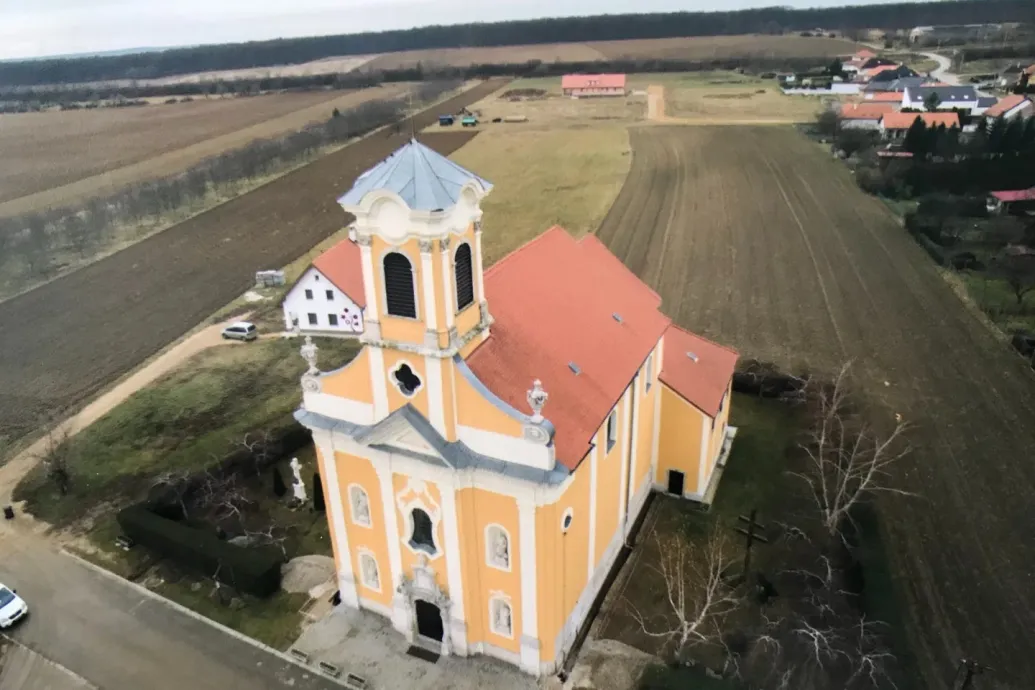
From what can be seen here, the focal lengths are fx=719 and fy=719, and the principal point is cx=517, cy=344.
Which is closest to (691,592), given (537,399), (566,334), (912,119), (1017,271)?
(566,334)

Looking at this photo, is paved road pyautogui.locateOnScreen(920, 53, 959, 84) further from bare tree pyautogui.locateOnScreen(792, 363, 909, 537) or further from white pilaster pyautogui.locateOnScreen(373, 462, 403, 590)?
white pilaster pyautogui.locateOnScreen(373, 462, 403, 590)

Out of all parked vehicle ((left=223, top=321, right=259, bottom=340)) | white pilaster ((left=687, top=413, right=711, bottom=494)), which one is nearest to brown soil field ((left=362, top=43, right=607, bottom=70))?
parked vehicle ((left=223, top=321, right=259, bottom=340))

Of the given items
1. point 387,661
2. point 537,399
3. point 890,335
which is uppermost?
point 537,399

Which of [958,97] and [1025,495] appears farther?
[958,97]

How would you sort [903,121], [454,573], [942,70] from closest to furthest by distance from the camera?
[454,573], [903,121], [942,70]

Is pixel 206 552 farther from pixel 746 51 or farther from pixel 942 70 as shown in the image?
pixel 746 51

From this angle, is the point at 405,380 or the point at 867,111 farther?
the point at 867,111

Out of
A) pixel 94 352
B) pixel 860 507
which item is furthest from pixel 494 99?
pixel 860 507

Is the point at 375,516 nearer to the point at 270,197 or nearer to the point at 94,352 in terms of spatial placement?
the point at 94,352
